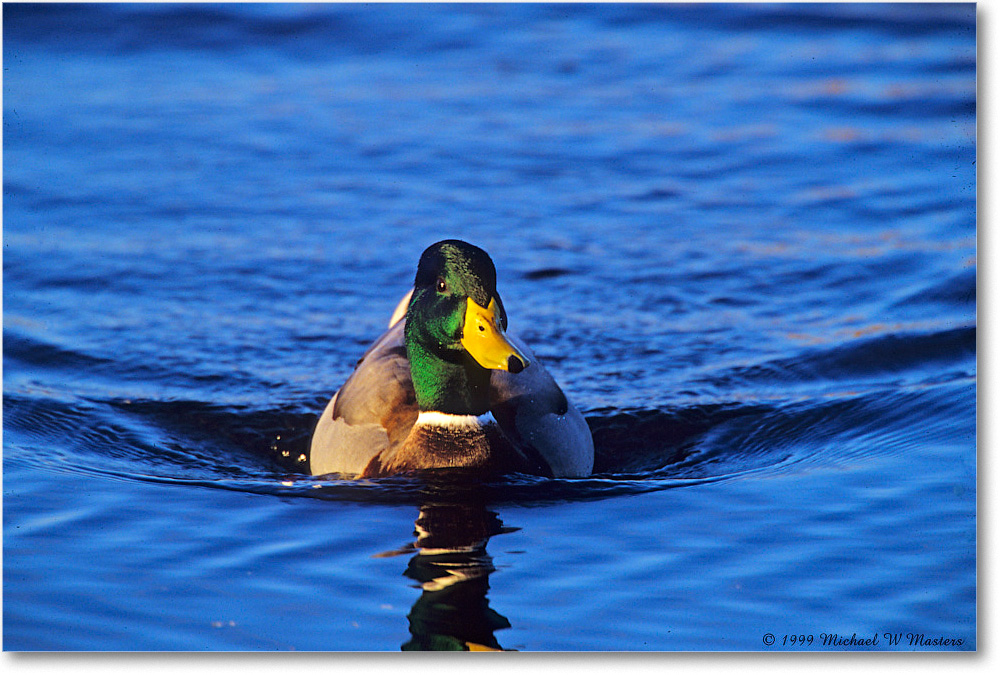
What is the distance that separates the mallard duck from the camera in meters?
5.13

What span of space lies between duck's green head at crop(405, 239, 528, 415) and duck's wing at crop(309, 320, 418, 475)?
249 millimetres


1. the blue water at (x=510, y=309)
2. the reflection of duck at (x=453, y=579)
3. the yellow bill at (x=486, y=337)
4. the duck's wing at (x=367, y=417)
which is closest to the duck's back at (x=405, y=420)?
the duck's wing at (x=367, y=417)

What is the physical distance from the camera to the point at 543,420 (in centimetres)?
575

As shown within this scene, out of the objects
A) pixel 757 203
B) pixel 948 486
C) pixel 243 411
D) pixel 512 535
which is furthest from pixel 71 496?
pixel 757 203

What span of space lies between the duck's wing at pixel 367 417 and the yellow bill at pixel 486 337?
0.71m

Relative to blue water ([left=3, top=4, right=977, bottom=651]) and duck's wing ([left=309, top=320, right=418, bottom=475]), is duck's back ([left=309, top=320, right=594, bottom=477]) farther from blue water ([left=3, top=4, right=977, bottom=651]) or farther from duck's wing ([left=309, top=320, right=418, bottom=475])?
blue water ([left=3, top=4, right=977, bottom=651])

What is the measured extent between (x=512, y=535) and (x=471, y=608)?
0.61m

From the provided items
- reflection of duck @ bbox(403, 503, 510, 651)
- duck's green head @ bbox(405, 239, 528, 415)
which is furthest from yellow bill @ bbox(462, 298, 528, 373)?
reflection of duck @ bbox(403, 503, 510, 651)

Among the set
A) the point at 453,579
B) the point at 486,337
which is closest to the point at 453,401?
the point at 486,337

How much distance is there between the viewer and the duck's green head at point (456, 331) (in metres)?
5.10

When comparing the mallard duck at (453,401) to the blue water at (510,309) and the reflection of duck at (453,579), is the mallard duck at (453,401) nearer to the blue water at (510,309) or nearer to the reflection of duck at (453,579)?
the blue water at (510,309)

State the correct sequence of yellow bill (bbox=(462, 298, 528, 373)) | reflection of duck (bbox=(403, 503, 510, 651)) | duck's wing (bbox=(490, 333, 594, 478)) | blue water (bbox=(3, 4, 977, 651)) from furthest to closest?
duck's wing (bbox=(490, 333, 594, 478))
yellow bill (bbox=(462, 298, 528, 373))
blue water (bbox=(3, 4, 977, 651))
reflection of duck (bbox=(403, 503, 510, 651))

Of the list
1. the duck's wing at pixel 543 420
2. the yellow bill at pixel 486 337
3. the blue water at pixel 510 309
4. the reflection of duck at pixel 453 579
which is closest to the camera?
the reflection of duck at pixel 453 579

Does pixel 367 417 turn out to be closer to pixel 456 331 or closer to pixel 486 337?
pixel 456 331
